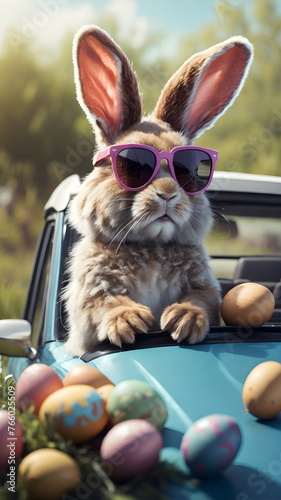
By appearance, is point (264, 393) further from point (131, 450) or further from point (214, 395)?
point (131, 450)

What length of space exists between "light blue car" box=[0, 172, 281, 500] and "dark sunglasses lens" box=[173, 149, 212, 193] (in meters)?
0.30

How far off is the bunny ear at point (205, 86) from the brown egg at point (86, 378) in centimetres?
116

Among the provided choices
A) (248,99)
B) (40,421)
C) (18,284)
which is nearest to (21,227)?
(18,284)

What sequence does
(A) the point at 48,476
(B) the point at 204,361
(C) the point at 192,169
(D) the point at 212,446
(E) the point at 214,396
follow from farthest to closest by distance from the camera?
(C) the point at 192,169 → (B) the point at 204,361 → (E) the point at 214,396 → (D) the point at 212,446 → (A) the point at 48,476

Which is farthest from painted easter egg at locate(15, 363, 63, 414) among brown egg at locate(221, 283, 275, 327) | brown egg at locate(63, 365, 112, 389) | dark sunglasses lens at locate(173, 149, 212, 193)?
dark sunglasses lens at locate(173, 149, 212, 193)

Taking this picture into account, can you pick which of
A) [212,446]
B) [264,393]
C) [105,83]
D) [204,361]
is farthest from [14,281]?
[212,446]

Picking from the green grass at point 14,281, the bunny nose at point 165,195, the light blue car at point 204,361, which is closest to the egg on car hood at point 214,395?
the light blue car at point 204,361

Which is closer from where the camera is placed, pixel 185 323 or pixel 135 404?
→ pixel 135 404

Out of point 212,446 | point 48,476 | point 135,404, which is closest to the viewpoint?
point 48,476

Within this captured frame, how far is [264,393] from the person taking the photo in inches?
66.8

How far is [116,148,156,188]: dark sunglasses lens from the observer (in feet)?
7.13

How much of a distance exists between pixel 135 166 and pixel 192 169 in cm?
22

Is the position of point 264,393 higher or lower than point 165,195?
lower

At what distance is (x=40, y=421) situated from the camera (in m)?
1.54
